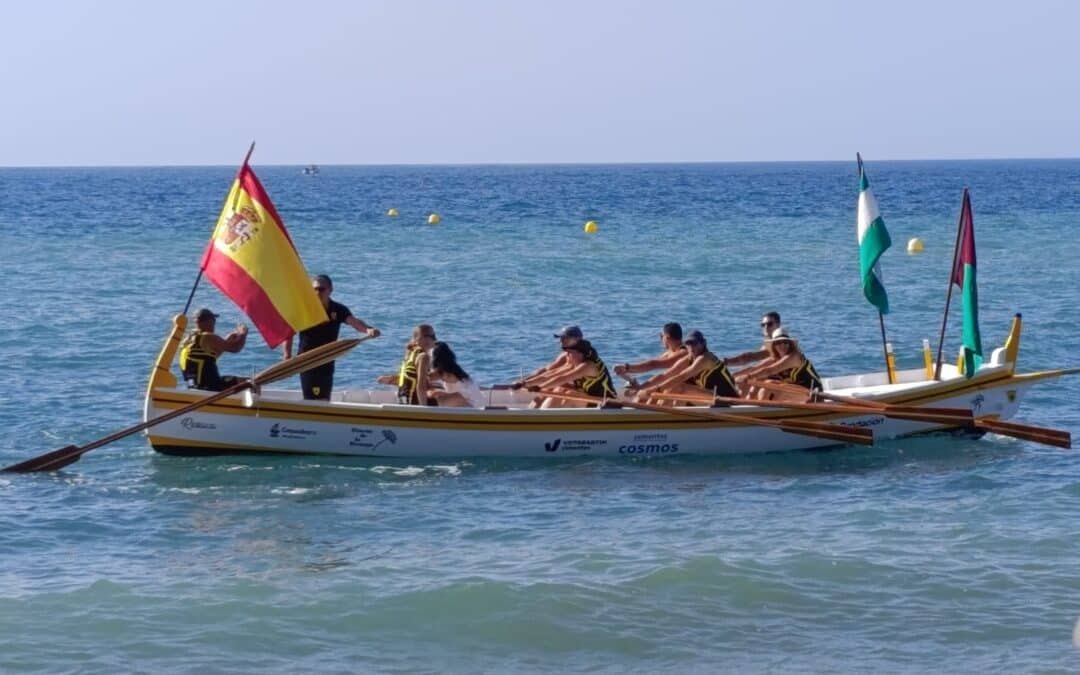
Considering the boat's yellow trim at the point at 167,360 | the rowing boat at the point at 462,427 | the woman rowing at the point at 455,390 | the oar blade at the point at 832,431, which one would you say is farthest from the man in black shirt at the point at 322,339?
the oar blade at the point at 832,431

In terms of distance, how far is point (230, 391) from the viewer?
629 inches

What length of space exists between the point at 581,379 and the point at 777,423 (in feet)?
7.17

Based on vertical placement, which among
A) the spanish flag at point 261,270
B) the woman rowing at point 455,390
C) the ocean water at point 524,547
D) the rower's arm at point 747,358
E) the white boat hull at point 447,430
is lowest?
the ocean water at point 524,547

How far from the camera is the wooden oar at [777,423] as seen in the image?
1639cm

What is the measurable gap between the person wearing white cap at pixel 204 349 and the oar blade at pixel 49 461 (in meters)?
1.43

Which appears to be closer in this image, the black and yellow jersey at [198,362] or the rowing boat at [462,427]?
the rowing boat at [462,427]

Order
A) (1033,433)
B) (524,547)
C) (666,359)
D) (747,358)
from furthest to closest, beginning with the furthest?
1. (747,358)
2. (666,359)
3. (1033,433)
4. (524,547)

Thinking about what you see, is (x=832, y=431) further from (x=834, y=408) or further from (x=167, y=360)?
(x=167, y=360)

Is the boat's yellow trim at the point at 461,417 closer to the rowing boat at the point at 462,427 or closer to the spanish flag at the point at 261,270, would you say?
the rowing boat at the point at 462,427

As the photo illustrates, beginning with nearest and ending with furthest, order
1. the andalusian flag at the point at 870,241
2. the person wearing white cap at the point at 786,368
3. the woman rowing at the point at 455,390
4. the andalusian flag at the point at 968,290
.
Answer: the woman rowing at the point at 455,390 → the andalusian flag at the point at 968,290 → the person wearing white cap at the point at 786,368 → the andalusian flag at the point at 870,241

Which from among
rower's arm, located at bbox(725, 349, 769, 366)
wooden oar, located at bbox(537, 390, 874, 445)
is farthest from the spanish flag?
rower's arm, located at bbox(725, 349, 769, 366)

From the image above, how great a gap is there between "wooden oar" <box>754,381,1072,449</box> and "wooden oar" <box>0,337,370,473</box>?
486 centimetres

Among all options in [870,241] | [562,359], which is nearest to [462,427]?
[562,359]

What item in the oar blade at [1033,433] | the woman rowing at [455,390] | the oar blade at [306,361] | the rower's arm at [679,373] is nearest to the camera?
the oar blade at [306,361]
